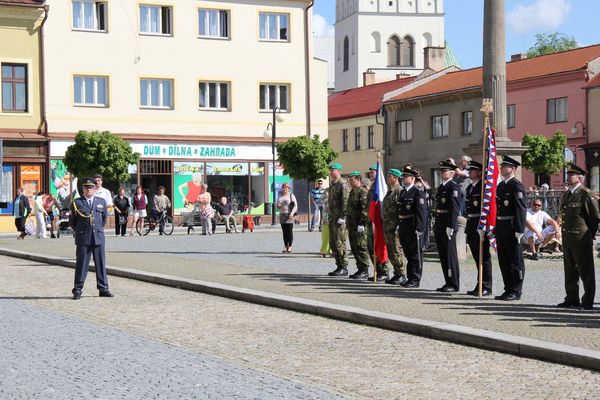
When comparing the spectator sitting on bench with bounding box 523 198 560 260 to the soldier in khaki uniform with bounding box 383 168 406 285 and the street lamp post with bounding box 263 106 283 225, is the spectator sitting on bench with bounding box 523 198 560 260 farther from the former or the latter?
the street lamp post with bounding box 263 106 283 225

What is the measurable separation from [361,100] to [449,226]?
57.2 meters

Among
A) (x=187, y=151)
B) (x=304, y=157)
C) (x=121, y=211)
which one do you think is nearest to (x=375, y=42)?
(x=187, y=151)

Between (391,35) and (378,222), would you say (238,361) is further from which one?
(391,35)

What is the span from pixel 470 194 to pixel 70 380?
24.6 ft

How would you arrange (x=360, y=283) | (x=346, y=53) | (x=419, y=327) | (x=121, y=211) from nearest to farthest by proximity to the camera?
1. (x=419, y=327)
2. (x=360, y=283)
3. (x=121, y=211)
4. (x=346, y=53)

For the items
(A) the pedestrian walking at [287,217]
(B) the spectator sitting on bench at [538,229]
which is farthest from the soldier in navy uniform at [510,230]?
(A) the pedestrian walking at [287,217]

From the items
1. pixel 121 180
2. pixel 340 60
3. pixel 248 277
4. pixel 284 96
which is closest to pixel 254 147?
pixel 284 96

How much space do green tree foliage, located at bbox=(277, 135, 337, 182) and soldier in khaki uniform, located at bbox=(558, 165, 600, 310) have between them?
1195 inches

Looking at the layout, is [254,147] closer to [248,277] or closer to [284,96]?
[284,96]

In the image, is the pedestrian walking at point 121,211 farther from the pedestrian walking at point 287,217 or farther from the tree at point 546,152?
the tree at point 546,152

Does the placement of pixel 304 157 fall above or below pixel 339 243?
above

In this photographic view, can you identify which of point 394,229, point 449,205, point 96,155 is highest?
point 96,155

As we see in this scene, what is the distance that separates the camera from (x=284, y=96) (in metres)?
47.6

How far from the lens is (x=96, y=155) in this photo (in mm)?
39125
